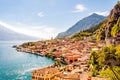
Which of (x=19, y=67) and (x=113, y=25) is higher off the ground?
(x=113, y=25)

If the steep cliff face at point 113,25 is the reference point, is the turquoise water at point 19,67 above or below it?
below

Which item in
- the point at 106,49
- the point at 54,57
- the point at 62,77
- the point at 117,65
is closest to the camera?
the point at 117,65

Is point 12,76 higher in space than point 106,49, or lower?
lower

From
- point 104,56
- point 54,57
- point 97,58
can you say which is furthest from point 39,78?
point 54,57

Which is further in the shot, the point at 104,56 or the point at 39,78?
the point at 39,78

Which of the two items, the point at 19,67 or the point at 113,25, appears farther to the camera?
the point at 19,67

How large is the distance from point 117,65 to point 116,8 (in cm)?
2789

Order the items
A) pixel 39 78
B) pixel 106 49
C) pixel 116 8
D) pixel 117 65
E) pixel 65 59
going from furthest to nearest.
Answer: pixel 65 59
pixel 116 8
pixel 39 78
pixel 106 49
pixel 117 65

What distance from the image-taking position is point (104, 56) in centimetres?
2547

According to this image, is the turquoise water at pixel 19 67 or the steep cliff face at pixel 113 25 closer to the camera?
the steep cliff face at pixel 113 25

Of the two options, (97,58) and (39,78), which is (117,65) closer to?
(97,58)

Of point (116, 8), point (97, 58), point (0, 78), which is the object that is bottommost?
point (0, 78)

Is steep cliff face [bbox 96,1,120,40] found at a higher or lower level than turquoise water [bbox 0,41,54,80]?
higher

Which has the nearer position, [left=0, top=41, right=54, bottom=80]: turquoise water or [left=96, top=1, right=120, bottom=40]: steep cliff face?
[left=96, top=1, right=120, bottom=40]: steep cliff face
